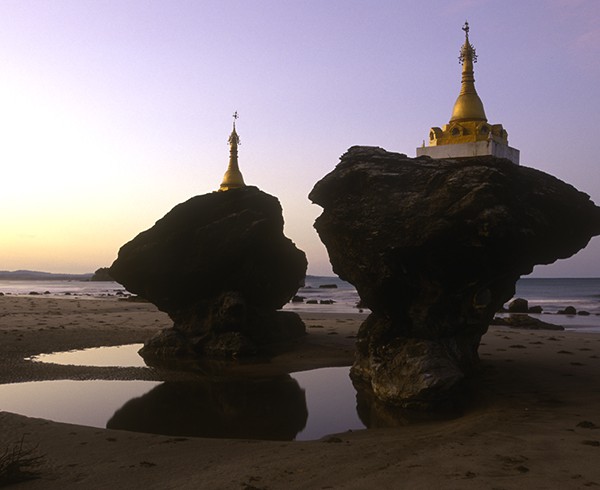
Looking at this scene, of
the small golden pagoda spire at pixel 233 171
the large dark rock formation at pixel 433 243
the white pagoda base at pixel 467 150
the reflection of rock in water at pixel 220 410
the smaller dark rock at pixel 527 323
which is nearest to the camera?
the reflection of rock in water at pixel 220 410

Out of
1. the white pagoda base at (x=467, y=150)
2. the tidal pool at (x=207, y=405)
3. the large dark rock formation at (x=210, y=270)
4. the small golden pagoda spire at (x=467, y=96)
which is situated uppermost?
the small golden pagoda spire at (x=467, y=96)

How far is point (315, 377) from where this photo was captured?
Answer: 1655cm

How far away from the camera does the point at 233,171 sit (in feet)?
123

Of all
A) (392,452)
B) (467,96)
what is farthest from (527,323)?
(392,452)

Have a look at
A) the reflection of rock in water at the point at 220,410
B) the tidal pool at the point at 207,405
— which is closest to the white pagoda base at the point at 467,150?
the tidal pool at the point at 207,405

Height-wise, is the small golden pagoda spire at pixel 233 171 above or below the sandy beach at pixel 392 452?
above

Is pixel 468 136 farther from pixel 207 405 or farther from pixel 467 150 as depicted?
pixel 207 405

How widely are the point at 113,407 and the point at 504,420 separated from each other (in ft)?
28.7

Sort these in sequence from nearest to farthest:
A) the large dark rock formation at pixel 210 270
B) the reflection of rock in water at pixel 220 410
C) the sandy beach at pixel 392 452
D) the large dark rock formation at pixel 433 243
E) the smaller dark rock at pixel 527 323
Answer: the sandy beach at pixel 392 452 → the reflection of rock in water at pixel 220 410 → the large dark rock formation at pixel 433 243 → the large dark rock formation at pixel 210 270 → the smaller dark rock at pixel 527 323

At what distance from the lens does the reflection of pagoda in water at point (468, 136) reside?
18.8m

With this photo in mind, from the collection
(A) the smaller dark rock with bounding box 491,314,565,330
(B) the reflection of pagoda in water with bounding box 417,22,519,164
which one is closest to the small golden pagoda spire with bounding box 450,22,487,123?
(B) the reflection of pagoda in water with bounding box 417,22,519,164

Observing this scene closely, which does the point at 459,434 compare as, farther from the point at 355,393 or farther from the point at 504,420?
the point at 355,393

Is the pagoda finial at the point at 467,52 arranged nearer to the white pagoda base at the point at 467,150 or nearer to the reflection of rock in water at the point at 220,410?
the white pagoda base at the point at 467,150

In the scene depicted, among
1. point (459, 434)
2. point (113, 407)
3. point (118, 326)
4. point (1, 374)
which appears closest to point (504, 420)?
point (459, 434)
